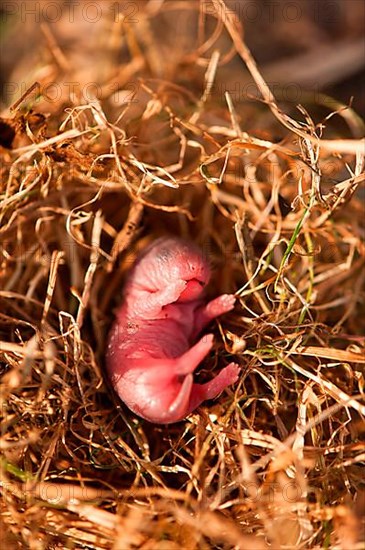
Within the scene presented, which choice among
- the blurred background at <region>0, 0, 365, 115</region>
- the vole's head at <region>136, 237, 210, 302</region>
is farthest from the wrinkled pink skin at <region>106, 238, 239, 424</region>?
the blurred background at <region>0, 0, 365, 115</region>

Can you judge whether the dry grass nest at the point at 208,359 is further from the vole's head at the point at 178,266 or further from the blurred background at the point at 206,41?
the blurred background at the point at 206,41

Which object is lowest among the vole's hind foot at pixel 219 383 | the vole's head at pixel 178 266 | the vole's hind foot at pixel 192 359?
the vole's hind foot at pixel 219 383

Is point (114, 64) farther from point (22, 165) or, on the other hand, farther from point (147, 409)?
point (147, 409)

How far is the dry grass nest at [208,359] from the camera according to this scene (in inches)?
52.6

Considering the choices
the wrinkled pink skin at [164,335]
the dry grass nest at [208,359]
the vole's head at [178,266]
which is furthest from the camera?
the vole's head at [178,266]

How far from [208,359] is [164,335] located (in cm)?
13

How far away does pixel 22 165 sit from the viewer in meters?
1.67

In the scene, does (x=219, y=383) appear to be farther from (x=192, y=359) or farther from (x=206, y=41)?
(x=206, y=41)

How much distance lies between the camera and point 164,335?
1.62 meters

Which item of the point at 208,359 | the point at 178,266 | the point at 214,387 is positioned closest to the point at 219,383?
the point at 214,387

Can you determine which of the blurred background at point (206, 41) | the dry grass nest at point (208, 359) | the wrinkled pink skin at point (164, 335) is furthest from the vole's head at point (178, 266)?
the blurred background at point (206, 41)

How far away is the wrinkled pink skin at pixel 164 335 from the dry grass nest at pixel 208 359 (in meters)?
0.07

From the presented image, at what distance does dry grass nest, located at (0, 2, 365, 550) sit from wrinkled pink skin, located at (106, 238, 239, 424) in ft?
0.23

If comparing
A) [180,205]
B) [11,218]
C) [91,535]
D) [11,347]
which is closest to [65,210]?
[11,218]
